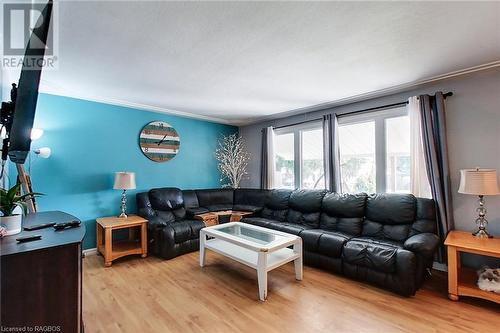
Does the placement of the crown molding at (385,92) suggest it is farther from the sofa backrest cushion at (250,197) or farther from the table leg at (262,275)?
the table leg at (262,275)

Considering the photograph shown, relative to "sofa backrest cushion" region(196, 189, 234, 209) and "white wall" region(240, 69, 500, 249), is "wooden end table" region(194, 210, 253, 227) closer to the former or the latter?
"sofa backrest cushion" region(196, 189, 234, 209)

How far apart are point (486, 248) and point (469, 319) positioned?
2.12 ft

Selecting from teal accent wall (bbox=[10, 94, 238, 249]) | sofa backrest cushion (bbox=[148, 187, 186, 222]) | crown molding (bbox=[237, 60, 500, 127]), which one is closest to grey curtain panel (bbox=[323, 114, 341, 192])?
crown molding (bbox=[237, 60, 500, 127])

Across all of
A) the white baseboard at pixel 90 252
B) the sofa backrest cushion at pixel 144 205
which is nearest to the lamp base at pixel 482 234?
the sofa backrest cushion at pixel 144 205

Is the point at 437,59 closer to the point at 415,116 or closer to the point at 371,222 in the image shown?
the point at 415,116

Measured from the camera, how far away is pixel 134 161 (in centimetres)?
392

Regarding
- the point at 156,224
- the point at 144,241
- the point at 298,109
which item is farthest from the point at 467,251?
the point at 144,241

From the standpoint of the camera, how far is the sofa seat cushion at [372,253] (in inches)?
92.9

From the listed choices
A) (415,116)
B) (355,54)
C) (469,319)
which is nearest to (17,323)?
(355,54)

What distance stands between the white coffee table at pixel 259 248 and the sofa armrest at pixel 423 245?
1.13 m

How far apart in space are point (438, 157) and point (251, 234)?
253cm

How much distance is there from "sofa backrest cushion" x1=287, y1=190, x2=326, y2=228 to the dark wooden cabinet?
2994mm

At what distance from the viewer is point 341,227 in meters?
3.25
